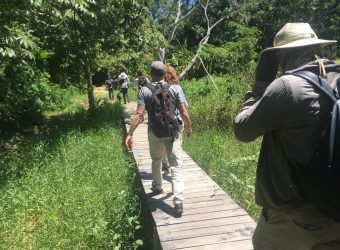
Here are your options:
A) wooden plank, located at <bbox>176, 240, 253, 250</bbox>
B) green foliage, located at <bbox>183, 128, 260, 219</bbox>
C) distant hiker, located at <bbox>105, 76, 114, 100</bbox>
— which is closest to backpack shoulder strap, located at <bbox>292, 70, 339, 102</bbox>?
wooden plank, located at <bbox>176, 240, 253, 250</bbox>

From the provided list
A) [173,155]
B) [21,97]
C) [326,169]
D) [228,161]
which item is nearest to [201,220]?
[173,155]

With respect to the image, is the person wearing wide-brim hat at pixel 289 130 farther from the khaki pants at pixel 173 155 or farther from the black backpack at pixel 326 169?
the khaki pants at pixel 173 155

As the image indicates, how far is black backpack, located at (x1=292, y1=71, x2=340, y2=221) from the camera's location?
68.7 inches

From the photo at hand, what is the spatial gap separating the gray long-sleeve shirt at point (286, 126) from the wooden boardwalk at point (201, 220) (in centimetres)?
204

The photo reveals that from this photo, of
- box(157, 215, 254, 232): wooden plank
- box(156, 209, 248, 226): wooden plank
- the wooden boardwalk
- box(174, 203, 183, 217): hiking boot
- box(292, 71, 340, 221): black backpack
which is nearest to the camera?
box(292, 71, 340, 221): black backpack

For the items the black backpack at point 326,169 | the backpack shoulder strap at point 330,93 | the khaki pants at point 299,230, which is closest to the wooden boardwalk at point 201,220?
the khaki pants at point 299,230

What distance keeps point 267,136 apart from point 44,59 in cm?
1429

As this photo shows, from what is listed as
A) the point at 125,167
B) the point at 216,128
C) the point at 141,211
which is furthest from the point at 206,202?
the point at 216,128

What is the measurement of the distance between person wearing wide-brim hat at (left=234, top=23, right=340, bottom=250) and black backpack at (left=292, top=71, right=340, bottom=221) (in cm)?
4

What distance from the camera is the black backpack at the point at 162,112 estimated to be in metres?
4.54

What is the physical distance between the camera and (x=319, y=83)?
1.86 m

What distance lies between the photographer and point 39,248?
4.54 meters

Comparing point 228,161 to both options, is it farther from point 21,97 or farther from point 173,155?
point 21,97

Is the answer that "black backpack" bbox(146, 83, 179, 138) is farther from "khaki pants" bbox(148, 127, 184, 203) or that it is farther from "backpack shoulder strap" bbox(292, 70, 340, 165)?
"backpack shoulder strap" bbox(292, 70, 340, 165)
